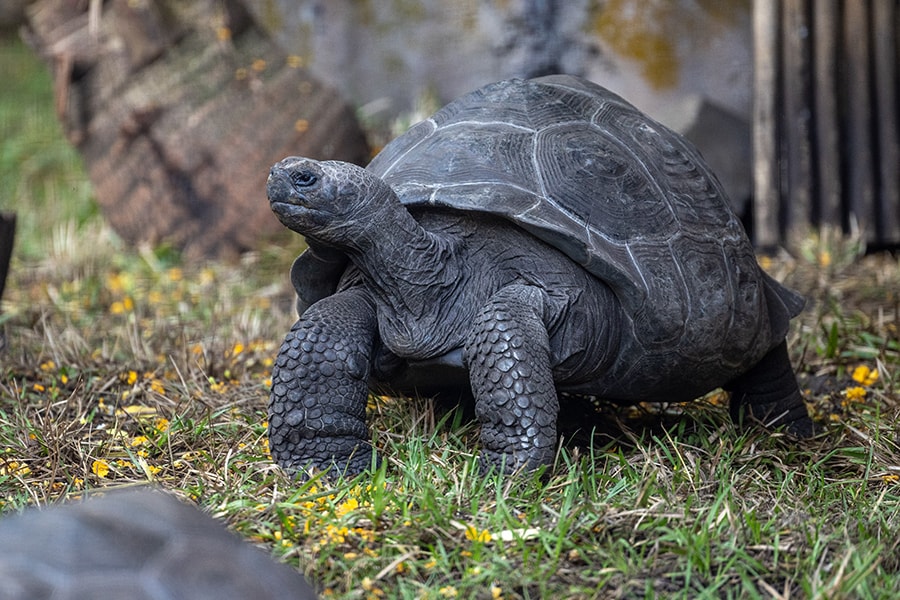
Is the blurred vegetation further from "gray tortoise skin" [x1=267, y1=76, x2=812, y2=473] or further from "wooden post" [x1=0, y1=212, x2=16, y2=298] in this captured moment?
"gray tortoise skin" [x1=267, y1=76, x2=812, y2=473]

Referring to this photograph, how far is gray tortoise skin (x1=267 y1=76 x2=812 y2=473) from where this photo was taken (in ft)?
9.73

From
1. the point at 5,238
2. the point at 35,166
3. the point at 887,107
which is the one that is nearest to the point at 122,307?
the point at 5,238

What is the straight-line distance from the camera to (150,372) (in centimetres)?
418

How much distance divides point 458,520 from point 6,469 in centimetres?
134

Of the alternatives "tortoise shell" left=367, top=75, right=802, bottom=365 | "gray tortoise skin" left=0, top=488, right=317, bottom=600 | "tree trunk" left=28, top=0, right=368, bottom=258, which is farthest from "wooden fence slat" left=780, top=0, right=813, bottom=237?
"gray tortoise skin" left=0, top=488, right=317, bottom=600

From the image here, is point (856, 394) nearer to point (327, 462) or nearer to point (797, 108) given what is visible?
point (327, 462)

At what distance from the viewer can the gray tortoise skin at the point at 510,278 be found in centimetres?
296

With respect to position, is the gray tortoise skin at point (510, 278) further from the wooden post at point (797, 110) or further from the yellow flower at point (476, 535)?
the wooden post at point (797, 110)

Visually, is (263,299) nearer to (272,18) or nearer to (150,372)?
(150,372)

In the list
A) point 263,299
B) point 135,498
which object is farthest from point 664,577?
point 263,299

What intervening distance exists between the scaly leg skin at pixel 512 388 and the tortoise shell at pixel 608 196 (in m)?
0.29

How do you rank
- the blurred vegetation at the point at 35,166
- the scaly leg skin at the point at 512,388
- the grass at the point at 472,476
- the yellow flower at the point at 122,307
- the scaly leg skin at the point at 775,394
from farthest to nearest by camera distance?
the blurred vegetation at the point at 35,166 < the yellow flower at the point at 122,307 < the scaly leg skin at the point at 775,394 < the scaly leg skin at the point at 512,388 < the grass at the point at 472,476

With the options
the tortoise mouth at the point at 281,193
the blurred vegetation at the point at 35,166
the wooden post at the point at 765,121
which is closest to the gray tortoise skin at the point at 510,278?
the tortoise mouth at the point at 281,193

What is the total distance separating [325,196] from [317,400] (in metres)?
0.57
